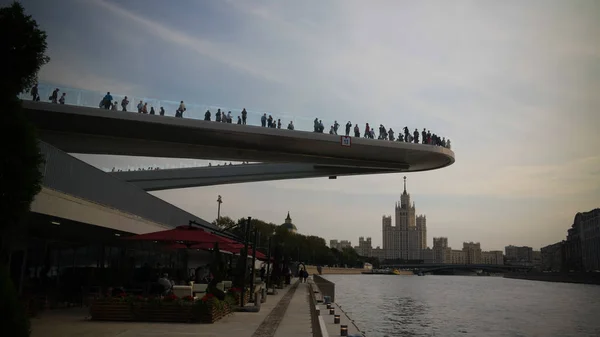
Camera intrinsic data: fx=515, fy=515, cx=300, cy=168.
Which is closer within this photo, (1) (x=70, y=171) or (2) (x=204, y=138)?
(1) (x=70, y=171)

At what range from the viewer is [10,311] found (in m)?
5.77

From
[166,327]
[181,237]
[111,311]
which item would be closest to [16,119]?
[166,327]

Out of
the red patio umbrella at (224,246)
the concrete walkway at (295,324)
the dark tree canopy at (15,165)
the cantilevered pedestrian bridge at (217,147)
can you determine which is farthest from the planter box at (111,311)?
the cantilevered pedestrian bridge at (217,147)

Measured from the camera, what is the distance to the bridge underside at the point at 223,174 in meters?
64.1

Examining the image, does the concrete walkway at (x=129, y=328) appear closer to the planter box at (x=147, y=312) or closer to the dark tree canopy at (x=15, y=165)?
the planter box at (x=147, y=312)

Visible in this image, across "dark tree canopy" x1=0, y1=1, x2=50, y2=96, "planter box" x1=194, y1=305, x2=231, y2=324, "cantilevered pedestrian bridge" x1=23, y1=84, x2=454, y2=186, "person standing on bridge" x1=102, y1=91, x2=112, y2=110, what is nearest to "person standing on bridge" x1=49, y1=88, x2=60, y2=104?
"cantilevered pedestrian bridge" x1=23, y1=84, x2=454, y2=186

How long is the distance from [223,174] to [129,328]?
54.2 metres

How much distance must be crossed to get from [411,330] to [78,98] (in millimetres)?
37241

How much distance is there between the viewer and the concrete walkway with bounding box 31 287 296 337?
1127 cm

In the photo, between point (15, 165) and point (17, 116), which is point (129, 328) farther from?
point (17, 116)

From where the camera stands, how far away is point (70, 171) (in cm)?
1588

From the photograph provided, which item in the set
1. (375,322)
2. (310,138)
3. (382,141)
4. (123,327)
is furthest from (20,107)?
(382,141)

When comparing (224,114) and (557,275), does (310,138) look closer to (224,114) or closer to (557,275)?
(224,114)

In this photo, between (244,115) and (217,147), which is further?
(217,147)
